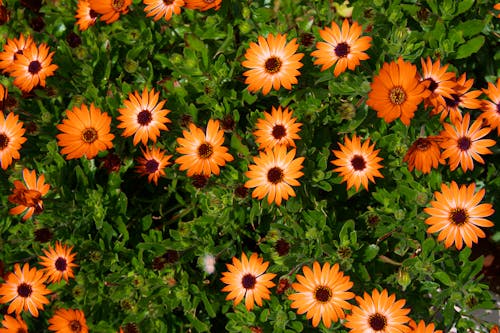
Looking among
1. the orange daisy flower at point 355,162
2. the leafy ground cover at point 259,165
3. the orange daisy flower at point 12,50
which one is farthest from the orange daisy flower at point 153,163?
the orange daisy flower at point 12,50

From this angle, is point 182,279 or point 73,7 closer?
point 182,279

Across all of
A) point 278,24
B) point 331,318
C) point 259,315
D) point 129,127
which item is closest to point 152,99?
point 129,127

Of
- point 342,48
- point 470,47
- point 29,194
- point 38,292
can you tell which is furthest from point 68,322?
point 470,47

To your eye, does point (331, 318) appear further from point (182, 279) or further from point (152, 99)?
point (152, 99)

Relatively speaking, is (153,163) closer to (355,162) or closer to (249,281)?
(249,281)

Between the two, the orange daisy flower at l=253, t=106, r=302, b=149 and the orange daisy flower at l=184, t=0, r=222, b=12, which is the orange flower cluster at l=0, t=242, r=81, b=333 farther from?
the orange daisy flower at l=184, t=0, r=222, b=12

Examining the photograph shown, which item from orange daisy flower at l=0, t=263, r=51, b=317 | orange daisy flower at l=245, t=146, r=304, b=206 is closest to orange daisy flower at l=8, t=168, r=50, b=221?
orange daisy flower at l=0, t=263, r=51, b=317

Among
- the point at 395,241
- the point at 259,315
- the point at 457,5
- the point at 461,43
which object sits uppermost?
the point at 457,5
